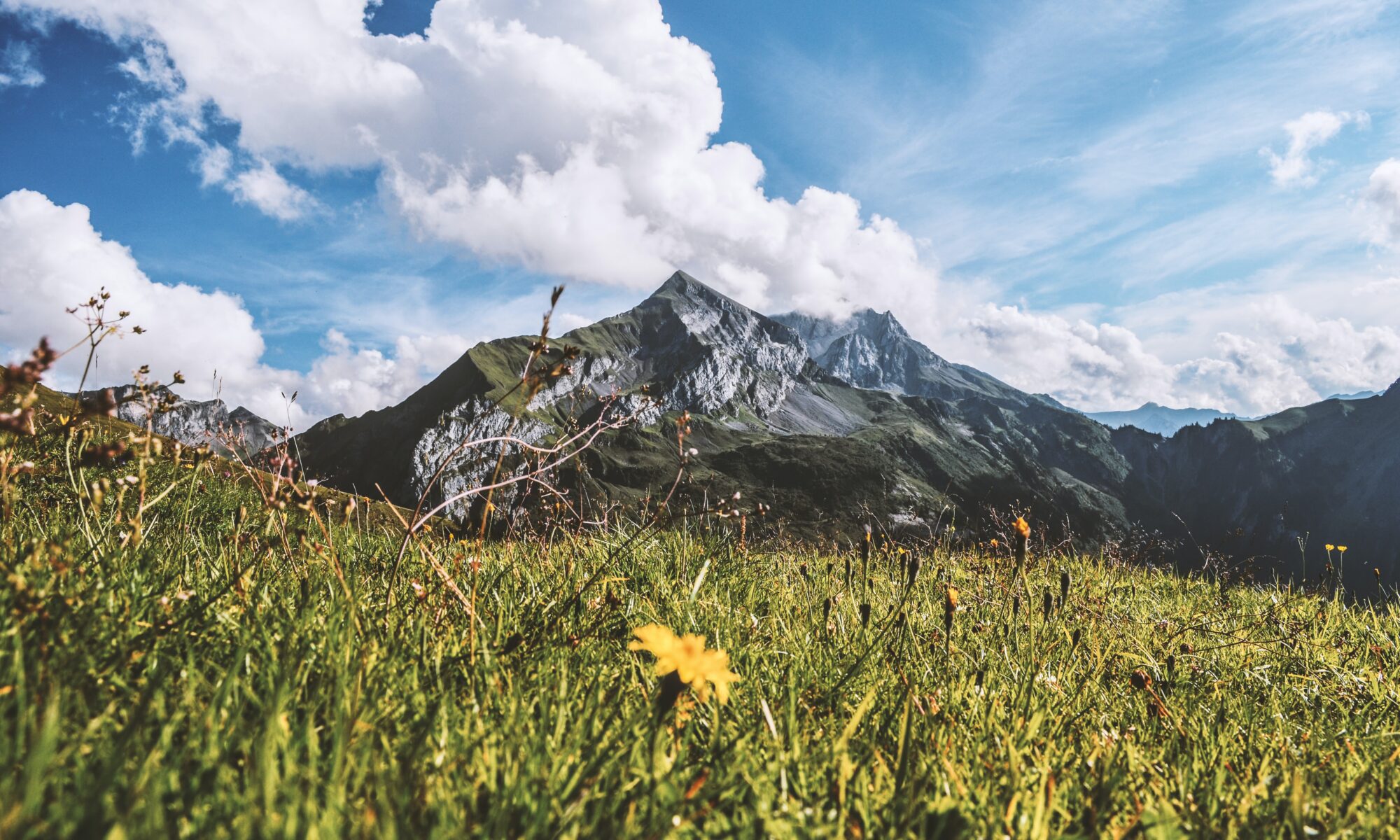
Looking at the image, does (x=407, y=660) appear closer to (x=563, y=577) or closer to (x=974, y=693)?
(x=563, y=577)

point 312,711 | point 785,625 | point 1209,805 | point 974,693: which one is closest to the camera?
point 312,711

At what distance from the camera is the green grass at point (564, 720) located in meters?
1.37

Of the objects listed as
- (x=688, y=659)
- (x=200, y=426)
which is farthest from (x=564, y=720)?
(x=200, y=426)

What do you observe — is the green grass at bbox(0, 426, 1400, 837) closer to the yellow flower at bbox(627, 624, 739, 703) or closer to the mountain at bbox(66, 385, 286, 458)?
the yellow flower at bbox(627, 624, 739, 703)

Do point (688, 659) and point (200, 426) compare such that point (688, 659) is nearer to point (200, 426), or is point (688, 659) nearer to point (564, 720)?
point (564, 720)

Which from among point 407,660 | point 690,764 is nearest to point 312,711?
point 407,660

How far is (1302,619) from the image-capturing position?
5844mm

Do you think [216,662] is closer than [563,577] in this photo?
Yes

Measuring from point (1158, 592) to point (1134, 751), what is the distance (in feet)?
23.9

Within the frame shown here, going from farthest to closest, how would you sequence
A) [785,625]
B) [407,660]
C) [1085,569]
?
[1085,569] < [785,625] < [407,660]

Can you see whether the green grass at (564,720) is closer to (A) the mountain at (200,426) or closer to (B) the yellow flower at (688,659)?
(B) the yellow flower at (688,659)

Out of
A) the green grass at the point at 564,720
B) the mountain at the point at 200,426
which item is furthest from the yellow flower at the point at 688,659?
the mountain at the point at 200,426

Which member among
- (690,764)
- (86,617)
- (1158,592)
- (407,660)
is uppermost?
(86,617)

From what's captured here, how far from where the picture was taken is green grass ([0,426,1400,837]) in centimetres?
137
